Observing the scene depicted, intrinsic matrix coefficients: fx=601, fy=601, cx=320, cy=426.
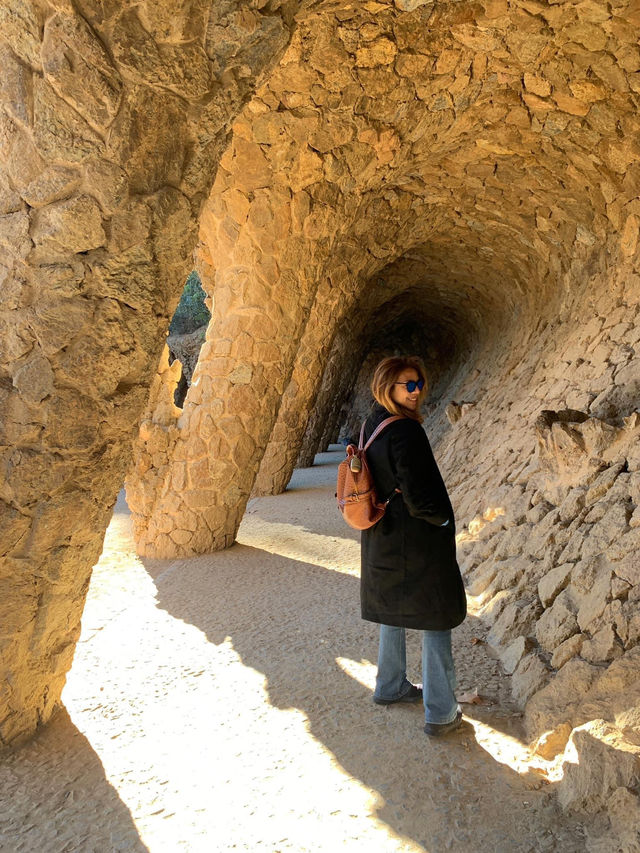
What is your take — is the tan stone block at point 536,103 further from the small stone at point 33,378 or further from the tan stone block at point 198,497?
the small stone at point 33,378

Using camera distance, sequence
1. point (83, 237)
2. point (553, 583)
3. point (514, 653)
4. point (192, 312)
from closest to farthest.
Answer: point (83, 237), point (514, 653), point (553, 583), point (192, 312)

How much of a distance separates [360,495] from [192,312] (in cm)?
1550

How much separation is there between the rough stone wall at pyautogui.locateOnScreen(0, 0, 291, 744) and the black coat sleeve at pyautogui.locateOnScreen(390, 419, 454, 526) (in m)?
0.89

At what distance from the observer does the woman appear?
2107 millimetres

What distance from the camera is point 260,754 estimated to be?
2082mm

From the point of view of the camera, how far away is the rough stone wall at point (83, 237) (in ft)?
5.05

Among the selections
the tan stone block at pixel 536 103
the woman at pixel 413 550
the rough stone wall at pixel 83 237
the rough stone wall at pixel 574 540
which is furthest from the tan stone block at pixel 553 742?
the tan stone block at pixel 536 103

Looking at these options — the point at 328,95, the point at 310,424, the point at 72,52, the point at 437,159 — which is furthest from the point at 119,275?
the point at 310,424

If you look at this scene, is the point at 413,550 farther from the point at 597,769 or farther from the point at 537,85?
the point at 537,85

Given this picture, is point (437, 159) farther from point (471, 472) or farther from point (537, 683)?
point (537, 683)

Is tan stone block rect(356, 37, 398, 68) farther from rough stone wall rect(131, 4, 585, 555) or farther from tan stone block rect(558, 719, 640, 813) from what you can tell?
tan stone block rect(558, 719, 640, 813)

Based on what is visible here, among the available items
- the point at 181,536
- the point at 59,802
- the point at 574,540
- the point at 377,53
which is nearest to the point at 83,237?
the point at 59,802

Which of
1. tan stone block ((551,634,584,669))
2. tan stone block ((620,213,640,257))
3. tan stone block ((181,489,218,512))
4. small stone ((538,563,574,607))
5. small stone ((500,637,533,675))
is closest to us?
tan stone block ((551,634,584,669))

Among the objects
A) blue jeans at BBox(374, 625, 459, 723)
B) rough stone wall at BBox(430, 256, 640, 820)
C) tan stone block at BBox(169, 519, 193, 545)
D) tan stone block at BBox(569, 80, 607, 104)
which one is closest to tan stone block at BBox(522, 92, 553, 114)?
tan stone block at BBox(569, 80, 607, 104)
